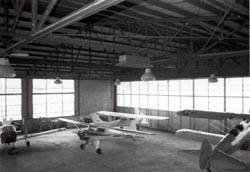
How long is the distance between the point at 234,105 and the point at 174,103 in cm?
578

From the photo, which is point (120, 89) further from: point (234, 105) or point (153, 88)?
point (234, 105)

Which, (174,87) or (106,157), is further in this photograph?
(174,87)

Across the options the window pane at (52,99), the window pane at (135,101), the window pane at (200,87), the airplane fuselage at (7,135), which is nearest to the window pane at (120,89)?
the window pane at (135,101)

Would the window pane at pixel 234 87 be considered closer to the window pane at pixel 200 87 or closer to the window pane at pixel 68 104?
the window pane at pixel 200 87

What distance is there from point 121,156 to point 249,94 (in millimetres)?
11107

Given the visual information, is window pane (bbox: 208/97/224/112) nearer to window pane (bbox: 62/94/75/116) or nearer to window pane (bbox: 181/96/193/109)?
window pane (bbox: 181/96/193/109)

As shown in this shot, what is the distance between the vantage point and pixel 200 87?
1989 cm

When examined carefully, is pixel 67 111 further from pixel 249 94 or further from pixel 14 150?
pixel 249 94

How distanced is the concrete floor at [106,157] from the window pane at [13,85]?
245 inches

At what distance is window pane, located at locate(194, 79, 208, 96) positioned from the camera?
64.0 ft

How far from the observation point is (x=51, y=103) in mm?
23781

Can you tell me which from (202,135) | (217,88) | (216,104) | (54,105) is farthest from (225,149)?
(54,105)

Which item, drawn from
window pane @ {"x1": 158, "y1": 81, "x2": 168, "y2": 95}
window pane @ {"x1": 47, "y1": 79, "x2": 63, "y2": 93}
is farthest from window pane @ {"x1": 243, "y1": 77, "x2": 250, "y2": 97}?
window pane @ {"x1": 47, "y1": 79, "x2": 63, "y2": 93}

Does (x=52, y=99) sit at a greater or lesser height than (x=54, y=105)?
greater
